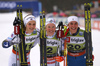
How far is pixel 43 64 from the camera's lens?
3.12 m

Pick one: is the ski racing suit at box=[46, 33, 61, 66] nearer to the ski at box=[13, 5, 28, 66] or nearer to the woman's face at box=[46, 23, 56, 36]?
the woman's face at box=[46, 23, 56, 36]

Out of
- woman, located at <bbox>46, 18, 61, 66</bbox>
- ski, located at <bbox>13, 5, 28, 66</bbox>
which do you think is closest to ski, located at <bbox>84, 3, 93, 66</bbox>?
woman, located at <bbox>46, 18, 61, 66</bbox>

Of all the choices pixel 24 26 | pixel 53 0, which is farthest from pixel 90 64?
pixel 53 0

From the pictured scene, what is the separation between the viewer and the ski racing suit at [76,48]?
343cm

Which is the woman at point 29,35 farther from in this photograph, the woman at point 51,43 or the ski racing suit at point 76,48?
the ski racing suit at point 76,48

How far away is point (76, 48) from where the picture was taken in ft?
11.4

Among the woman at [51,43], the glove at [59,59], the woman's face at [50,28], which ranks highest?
the woman's face at [50,28]

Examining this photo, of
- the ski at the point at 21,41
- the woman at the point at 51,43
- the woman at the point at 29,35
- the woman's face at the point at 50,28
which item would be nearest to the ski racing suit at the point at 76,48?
the woman at the point at 51,43

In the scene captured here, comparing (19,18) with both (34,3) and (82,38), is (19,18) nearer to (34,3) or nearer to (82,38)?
(82,38)

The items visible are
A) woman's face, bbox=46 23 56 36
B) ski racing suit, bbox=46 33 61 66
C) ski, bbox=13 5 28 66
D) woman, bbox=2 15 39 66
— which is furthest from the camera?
ski racing suit, bbox=46 33 61 66

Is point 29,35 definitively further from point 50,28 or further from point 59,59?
point 59,59

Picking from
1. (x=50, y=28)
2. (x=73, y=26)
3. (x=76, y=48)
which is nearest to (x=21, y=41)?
(x=50, y=28)

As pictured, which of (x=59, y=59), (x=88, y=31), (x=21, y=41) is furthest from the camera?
(x=59, y=59)

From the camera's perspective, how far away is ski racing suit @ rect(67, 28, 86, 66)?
3428 mm
